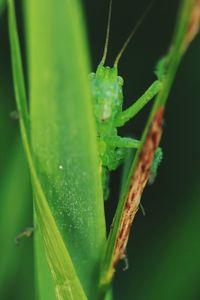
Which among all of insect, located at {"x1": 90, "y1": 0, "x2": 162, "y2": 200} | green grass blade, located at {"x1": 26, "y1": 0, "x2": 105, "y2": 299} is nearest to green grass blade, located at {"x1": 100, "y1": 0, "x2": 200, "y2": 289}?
green grass blade, located at {"x1": 26, "y1": 0, "x2": 105, "y2": 299}

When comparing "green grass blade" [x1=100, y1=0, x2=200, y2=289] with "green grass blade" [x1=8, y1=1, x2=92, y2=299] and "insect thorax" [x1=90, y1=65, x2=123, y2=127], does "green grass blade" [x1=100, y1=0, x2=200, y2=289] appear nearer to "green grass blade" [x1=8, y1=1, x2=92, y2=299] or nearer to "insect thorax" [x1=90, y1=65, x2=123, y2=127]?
"green grass blade" [x1=8, y1=1, x2=92, y2=299]

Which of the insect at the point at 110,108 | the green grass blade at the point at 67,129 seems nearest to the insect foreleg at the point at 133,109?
the insect at the point at 110,108

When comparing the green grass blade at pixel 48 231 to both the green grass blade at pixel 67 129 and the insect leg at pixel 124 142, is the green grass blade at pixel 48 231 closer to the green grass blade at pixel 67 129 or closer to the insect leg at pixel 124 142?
the green grass blade at pixel 67 129

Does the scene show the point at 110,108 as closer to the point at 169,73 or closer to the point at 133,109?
the point at 133,109

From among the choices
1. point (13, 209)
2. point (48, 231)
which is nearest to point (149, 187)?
point (13, 209)

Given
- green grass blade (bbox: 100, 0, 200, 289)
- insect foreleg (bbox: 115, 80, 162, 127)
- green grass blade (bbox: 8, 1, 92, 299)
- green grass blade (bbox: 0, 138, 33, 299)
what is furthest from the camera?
green grass blade (bbox: 0, 138, 33, 299)

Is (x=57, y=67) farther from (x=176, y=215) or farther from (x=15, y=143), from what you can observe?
(x=176, y=215)
